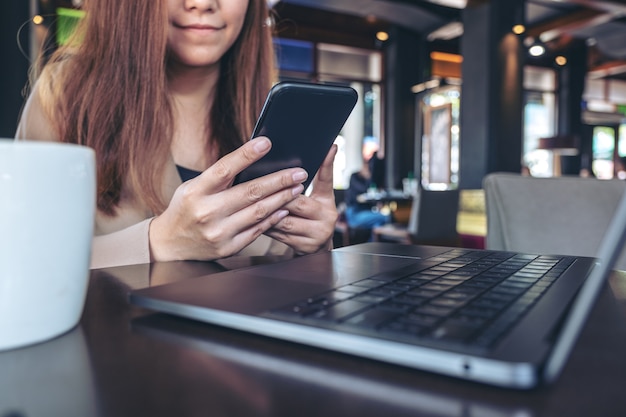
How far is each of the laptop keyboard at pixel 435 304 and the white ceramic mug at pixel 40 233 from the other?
0.50 ft

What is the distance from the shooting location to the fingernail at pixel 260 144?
65cm

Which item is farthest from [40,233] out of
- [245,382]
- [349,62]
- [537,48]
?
[537,48]

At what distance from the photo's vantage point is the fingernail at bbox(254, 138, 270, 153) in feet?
2.12

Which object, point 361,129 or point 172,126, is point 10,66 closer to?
point 172,126

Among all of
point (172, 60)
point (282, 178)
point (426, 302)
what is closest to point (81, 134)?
point (172, 60)

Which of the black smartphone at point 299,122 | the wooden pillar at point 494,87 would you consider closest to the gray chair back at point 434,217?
the wooden pillar at point 494,87

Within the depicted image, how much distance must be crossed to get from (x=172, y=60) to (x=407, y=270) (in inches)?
33.8

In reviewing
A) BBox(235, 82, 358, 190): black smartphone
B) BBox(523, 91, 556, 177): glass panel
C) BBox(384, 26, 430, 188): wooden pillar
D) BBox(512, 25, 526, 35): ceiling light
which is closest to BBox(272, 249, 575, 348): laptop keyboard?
BBox(235, 82, 358, 190): black smartphone

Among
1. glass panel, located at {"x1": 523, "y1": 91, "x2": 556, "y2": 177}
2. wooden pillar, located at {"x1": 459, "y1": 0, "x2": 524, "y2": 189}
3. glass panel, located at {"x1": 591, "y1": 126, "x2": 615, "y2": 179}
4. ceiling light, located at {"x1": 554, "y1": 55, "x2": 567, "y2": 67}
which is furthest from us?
glass panel, located at {"x1": 591, "y1": 126, "x2": 615, "y2": 179}

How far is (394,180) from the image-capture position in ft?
25.8

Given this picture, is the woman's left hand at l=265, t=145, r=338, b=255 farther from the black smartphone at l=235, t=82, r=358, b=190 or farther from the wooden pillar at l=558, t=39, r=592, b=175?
the wooden pillar at l=558, t=39, r=592, b=175

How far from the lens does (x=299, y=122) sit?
0.69 metres

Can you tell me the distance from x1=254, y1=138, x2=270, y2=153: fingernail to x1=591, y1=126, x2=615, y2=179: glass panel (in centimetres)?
1285

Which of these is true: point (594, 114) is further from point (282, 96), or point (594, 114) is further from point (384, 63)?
point (282, 96)
